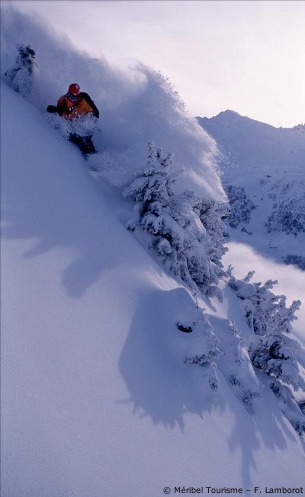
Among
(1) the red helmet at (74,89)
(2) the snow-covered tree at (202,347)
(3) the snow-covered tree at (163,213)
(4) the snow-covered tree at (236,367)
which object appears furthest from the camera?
(1) the red helmet at (74,89)

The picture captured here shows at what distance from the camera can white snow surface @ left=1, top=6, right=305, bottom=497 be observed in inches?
132

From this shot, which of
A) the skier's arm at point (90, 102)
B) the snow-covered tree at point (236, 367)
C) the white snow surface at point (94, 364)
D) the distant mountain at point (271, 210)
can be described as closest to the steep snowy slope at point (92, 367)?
the white snow surface at point (94, 364)

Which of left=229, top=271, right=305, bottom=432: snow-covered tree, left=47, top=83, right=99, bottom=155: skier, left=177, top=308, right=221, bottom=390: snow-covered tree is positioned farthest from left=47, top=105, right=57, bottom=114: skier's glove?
left=229, top=271, right=305, bottom=432: snow-covered tree

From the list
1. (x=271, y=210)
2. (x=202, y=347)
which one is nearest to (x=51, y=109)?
(x=202, y=347)

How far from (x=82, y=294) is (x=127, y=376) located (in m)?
1.29

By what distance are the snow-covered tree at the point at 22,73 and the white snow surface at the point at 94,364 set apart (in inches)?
27.2

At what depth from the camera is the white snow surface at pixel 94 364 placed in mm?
3355

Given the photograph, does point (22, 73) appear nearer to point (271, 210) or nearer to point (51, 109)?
point (51, 109)

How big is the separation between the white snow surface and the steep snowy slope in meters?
0.02

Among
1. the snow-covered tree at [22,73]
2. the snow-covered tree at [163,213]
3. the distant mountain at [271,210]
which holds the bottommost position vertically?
the distant mountain at [271,210]

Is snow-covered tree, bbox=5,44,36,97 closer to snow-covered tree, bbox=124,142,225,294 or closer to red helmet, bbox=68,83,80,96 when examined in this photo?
red helmet, bbox=68,83,80,96

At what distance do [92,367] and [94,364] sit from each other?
0.06 meters

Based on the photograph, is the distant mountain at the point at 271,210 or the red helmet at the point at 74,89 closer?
the red helmet at the point at 74,89

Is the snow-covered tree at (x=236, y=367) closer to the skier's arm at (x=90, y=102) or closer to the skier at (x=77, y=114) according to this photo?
the skier at (x=77, y=114)
